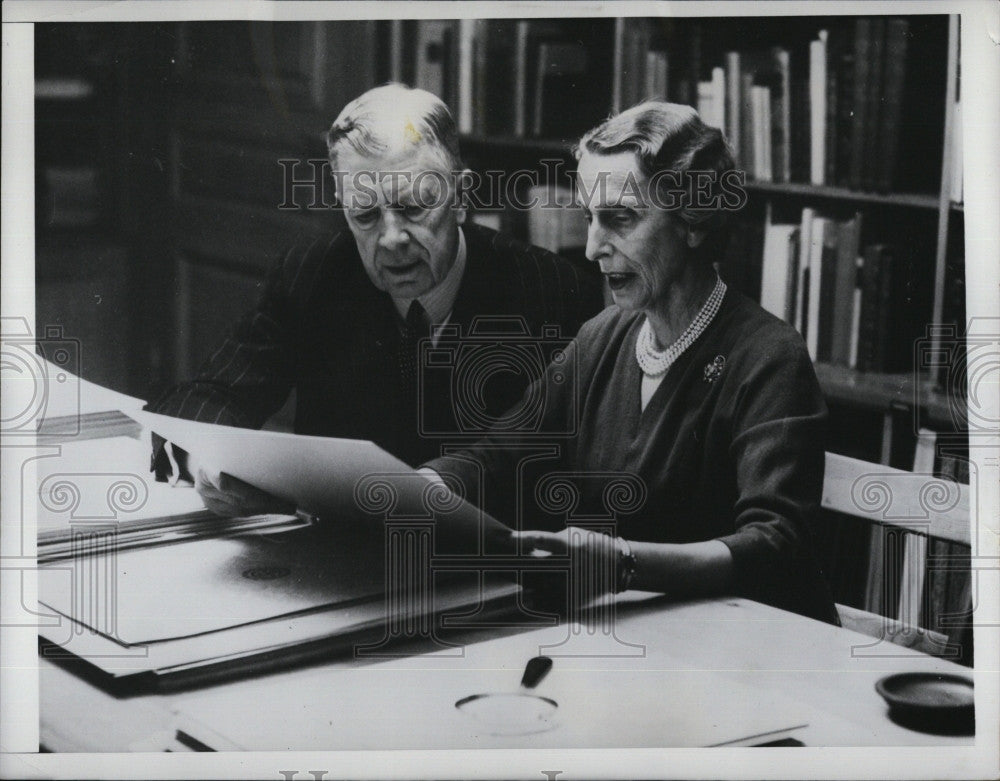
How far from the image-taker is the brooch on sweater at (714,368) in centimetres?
155

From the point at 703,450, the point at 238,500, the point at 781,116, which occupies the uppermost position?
the point at 781,116

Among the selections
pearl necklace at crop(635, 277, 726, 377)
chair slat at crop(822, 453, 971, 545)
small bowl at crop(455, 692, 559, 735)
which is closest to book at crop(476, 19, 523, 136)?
pearl necklace at crop(635, 277, 726, 377)

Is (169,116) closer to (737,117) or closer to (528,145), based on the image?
(528,145)

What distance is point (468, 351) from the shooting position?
5.30 ft

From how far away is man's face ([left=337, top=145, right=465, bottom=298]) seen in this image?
1.60 meters

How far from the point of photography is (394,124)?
1596mm

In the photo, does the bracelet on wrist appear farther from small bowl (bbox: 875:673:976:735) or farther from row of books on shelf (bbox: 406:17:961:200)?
row of books on shelf (bbox: 406:17:961:200)

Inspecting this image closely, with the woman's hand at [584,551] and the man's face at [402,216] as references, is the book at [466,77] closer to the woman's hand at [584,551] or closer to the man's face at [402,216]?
the man's face at [402,216]

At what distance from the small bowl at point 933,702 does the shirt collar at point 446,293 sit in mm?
834

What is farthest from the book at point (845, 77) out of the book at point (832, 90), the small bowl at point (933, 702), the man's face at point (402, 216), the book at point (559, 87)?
the small bowl at point (933, 702)

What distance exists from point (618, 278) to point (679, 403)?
0.20 metres

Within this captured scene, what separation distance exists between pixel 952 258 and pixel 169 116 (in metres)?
1.18

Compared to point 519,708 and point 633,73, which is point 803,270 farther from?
point 519,708

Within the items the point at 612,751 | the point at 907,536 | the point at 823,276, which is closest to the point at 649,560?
the point at 612,751
